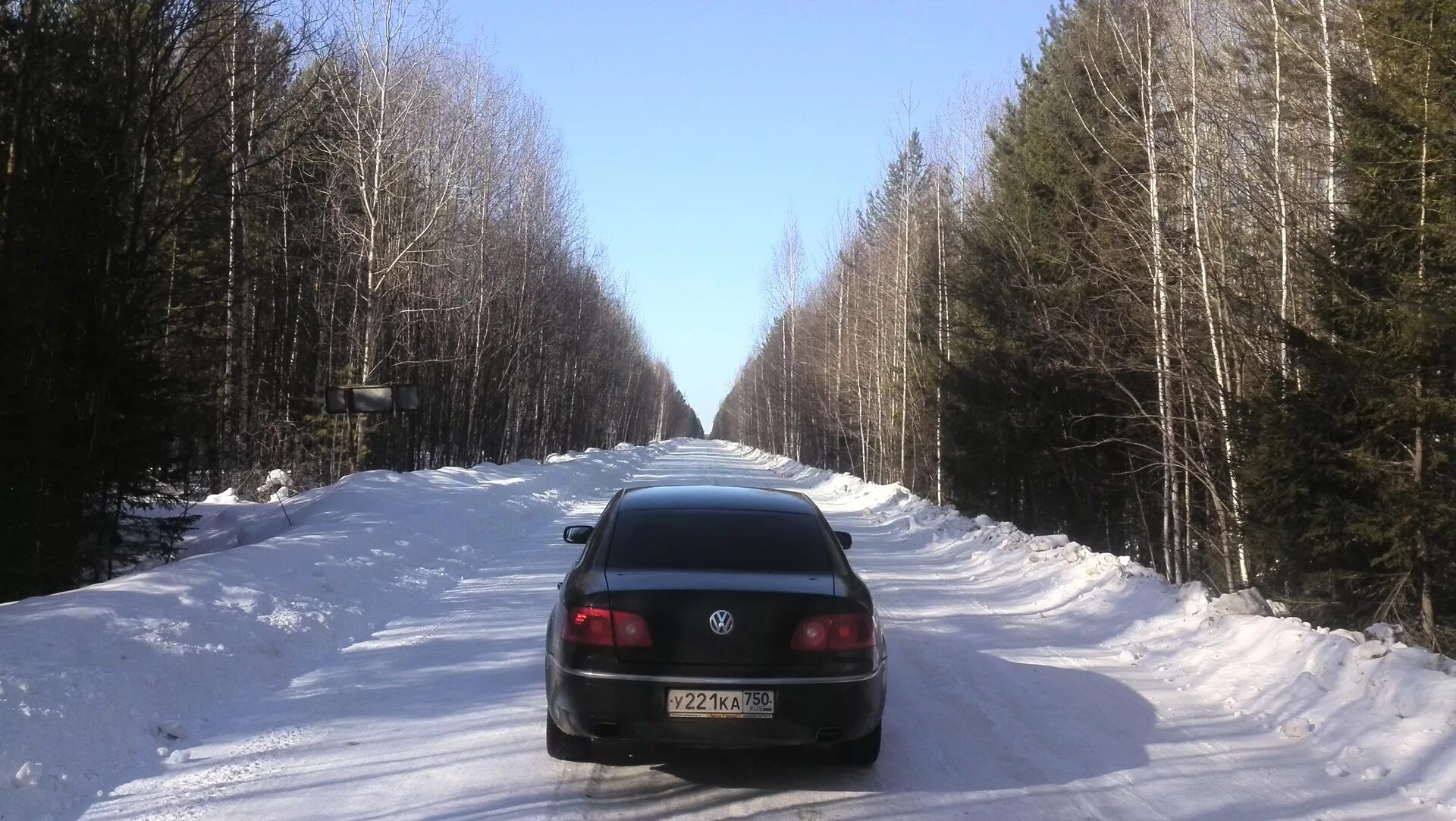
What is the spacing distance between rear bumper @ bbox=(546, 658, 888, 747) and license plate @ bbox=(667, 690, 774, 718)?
23 millimetres

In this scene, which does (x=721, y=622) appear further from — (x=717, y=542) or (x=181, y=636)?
(x=181, y=636)

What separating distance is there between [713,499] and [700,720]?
1.89 m

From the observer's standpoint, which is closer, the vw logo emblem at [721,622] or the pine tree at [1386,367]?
the vw logo emblem at [721,622]

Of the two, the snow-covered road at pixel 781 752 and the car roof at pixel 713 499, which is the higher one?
the car roof at pixel 713 499

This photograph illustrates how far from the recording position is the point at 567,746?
5.70 meters

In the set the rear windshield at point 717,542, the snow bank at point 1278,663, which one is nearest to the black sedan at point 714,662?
the rear windshield at point 717,542

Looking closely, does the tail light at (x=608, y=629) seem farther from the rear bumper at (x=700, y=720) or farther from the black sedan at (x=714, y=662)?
the rear bumper at (x=700, y=720)

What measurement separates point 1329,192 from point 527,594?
10.8 meters

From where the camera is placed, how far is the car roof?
6.73 meters

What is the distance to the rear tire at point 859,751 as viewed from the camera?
19.0 feet

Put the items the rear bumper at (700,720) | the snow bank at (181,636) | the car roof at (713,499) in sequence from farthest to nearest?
the car roof at (713,499), the snow bank at (181,636), the rear bumper at (700,720)

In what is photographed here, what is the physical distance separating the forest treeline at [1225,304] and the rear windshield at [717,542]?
20.8 ft

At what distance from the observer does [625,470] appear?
50.3 m

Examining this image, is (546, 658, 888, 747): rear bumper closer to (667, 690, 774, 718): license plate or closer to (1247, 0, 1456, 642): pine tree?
(667, 690, 774, 718): license plate
